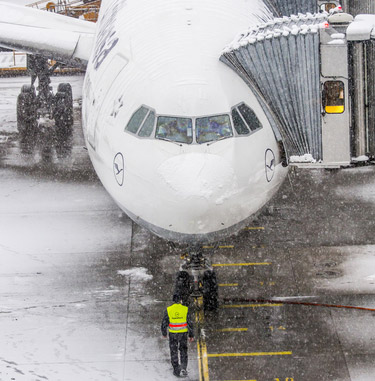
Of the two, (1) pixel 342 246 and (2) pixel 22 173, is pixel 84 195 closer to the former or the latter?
(2) pixel 22 173

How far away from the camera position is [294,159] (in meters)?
13.9

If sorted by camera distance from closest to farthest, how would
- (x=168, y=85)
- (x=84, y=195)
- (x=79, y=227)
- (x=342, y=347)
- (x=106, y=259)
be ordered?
1. (x=168, y=85)
2. (x=342, y=347)
3. (x=106, y=259)
4. (x=79, y=227)
5. (x=84, y=195)

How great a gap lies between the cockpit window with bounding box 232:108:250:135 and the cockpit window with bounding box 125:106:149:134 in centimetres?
140

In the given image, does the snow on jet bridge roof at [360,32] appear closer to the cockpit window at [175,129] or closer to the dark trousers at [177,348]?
the cockpit window at [175,129]

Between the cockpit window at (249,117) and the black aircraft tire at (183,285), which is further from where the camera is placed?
the black aircraft tire at (183,285)

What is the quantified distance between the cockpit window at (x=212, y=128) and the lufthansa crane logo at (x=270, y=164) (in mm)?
832

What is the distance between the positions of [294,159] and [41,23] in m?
12.7

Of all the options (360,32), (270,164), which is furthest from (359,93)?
(270,164)

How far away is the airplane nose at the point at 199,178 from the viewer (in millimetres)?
12312

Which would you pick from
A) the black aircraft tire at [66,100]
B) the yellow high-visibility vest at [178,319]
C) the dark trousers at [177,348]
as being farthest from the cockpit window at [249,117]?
the black aircraft tire at [66,100]

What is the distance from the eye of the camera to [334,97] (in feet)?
46.8

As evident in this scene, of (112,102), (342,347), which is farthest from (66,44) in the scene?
(342,347)

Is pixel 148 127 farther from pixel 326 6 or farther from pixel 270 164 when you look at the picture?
pixel 326 6

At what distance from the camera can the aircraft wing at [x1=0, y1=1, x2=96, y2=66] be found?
22531mm
